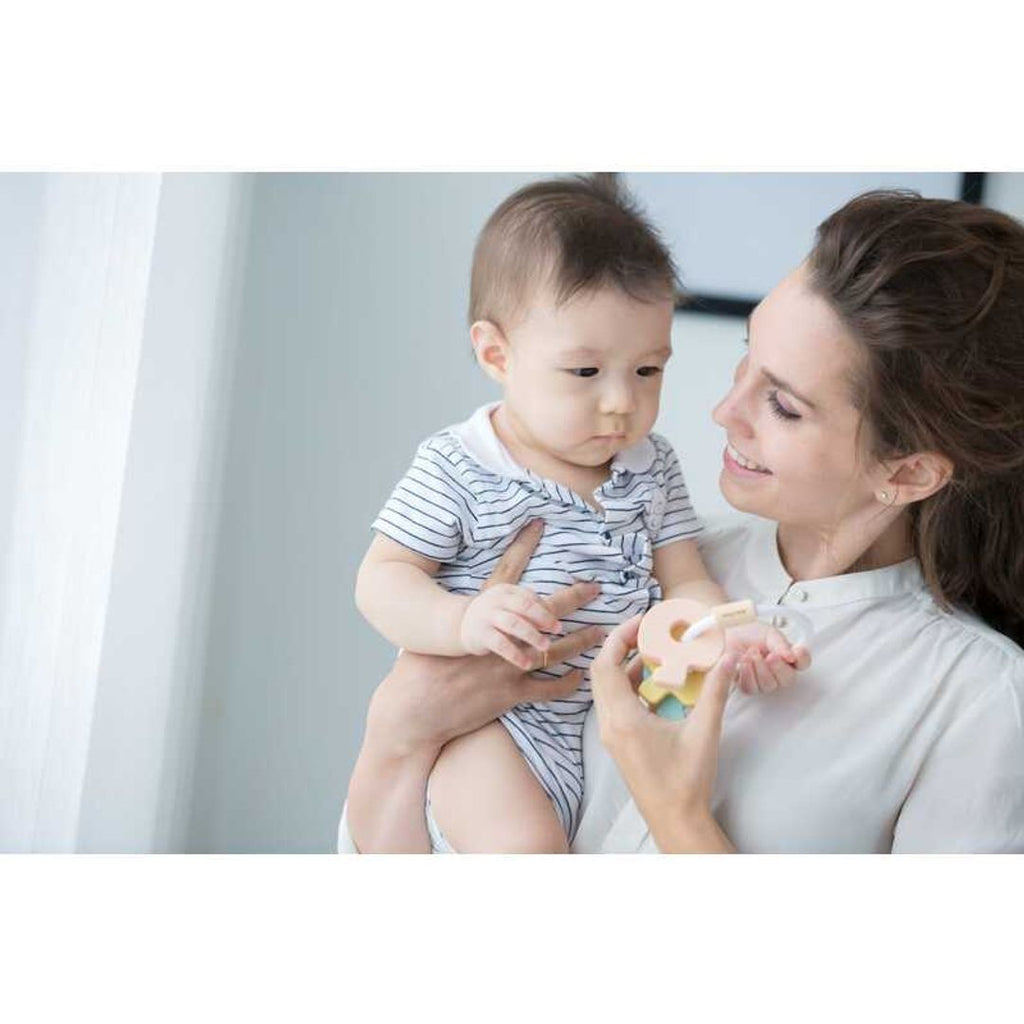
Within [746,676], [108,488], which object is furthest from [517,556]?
[108,488]

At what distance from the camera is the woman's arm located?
1.68m

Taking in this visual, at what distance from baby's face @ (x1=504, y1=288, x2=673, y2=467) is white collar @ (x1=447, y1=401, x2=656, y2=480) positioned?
20mm

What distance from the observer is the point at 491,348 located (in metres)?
1.74

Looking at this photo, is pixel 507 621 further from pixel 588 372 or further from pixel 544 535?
pixel 588 372

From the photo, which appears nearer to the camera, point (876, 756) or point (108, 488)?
point (876, 756)

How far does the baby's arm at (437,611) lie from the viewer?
1623mm

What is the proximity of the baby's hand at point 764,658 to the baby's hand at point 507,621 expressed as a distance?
0.22 meters

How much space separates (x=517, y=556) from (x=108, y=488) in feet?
1.71

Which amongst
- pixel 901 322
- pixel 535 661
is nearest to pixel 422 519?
pixel 535 661

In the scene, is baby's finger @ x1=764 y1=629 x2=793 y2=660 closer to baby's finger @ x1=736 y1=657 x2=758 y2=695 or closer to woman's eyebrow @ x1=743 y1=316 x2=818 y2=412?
baby's finger @ x1=736 y1=657 x2=758 y2=695

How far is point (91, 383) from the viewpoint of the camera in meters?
1.81
